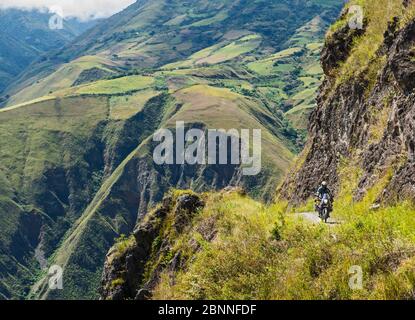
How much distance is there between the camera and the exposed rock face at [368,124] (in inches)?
636

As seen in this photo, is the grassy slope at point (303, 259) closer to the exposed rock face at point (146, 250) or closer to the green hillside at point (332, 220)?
the green hillside at point (332, 220)

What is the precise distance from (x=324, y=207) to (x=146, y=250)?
720 centimetres

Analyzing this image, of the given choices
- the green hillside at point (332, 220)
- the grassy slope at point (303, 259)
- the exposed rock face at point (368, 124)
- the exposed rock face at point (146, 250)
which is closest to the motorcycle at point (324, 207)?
the green hillside at point (332, 220)

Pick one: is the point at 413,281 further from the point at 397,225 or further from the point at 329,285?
the point at 397,225

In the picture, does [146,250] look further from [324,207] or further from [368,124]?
[368,124]

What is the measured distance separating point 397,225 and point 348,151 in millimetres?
12941

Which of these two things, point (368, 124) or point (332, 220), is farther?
point (368, 124)

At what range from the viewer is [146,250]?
20.8m

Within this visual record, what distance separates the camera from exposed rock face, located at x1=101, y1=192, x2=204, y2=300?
773 inches

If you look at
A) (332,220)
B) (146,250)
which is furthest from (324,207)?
(146,250)

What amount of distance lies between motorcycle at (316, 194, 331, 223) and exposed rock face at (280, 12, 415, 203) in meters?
1.12

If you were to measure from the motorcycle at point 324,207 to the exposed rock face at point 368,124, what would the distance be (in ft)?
3.68

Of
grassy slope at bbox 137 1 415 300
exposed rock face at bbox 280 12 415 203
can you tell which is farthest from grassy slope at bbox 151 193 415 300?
exposed rock face at bbox 280 12 415 203
